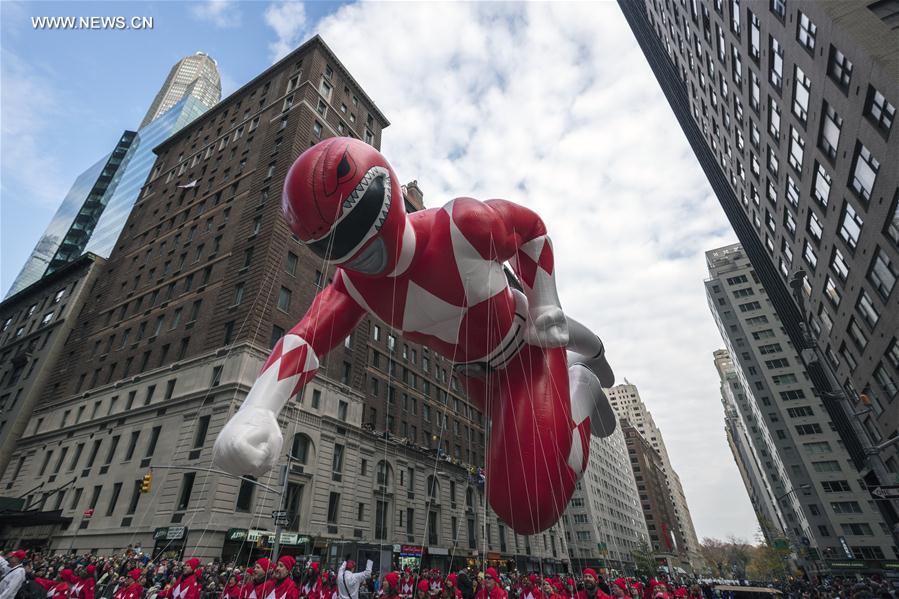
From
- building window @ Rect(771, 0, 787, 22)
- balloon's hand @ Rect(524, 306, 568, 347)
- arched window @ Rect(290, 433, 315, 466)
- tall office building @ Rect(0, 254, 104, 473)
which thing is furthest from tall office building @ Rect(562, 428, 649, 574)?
balloon's hand @ Rect(524, 306, 568, 347)

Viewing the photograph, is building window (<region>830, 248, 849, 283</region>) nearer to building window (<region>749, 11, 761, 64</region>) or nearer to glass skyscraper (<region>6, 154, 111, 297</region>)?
building window (<region>749, 11, 761, 64</region>)

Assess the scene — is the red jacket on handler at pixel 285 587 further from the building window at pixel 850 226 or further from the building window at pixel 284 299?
the building window at pixel 850 226

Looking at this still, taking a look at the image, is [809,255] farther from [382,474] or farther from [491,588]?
[382,474]

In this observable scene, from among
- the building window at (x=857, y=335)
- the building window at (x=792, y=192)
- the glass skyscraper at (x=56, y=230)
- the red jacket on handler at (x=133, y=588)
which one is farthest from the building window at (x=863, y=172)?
the glass skyscraper at (x=56, y=230)

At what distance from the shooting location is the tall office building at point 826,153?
14.0 metres

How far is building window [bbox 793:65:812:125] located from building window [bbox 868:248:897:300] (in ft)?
20.7

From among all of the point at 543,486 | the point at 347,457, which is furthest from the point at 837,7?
the point at 347,457

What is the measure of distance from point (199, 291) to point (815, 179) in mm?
32445

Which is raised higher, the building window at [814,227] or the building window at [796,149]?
the building window at [796,149]

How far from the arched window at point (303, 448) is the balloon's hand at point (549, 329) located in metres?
19.6

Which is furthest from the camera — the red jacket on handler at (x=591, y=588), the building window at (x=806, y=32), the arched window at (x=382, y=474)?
the arched window at (x=382, y=474)

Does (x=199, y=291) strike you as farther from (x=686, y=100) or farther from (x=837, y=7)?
(x=686, y=100)

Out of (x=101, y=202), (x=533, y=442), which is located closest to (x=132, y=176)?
(x=101, y=202)

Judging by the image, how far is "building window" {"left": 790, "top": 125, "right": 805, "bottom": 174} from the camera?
1952 cm
